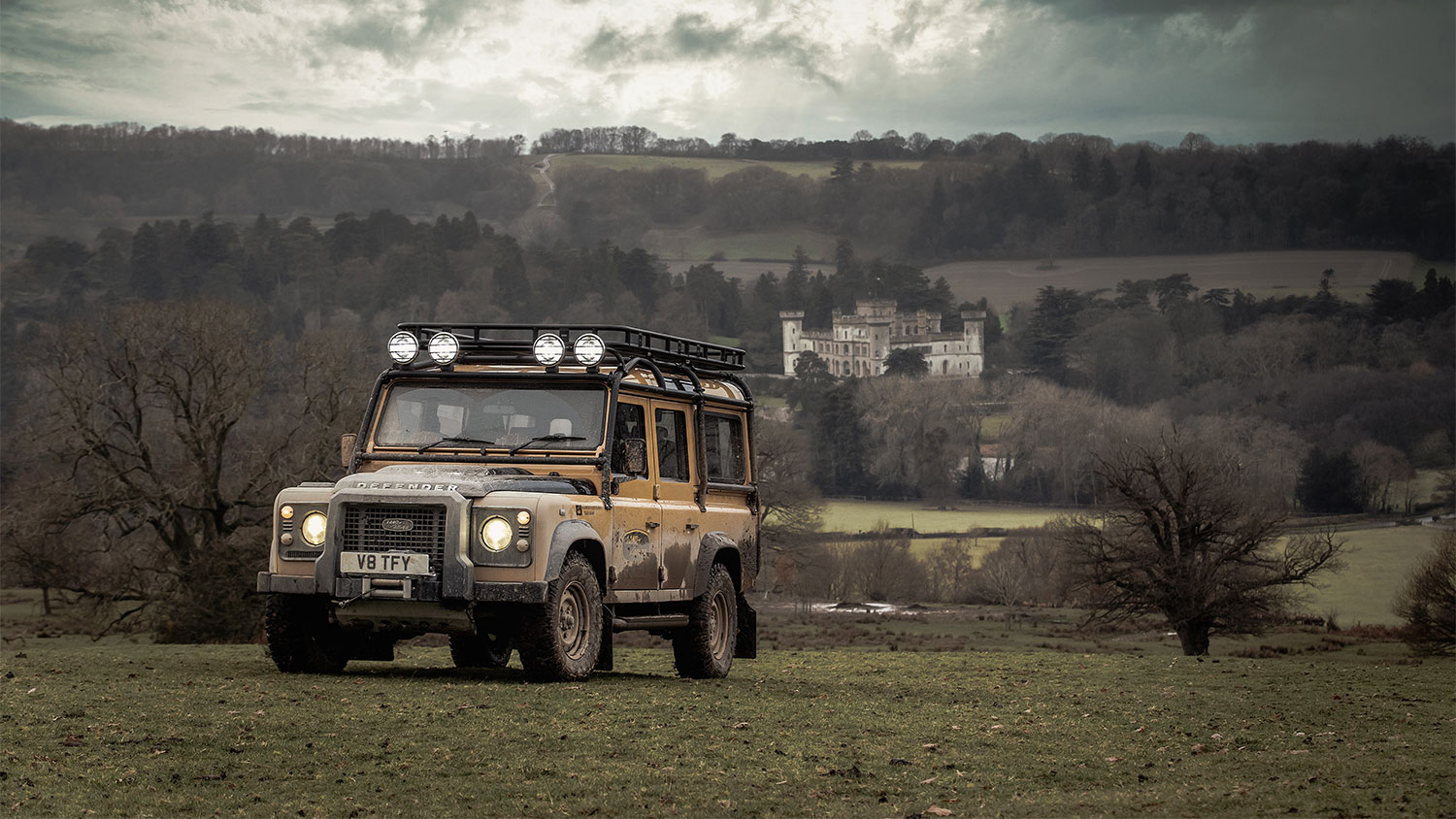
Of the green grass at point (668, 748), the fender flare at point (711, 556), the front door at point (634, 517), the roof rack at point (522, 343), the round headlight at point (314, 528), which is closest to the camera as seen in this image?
the green grass at point (668, 748)

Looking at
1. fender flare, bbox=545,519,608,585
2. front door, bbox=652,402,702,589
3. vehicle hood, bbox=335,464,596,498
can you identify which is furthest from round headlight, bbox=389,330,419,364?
fender flare, bbox=545,519,608,585

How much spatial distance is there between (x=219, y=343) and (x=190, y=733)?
43.9 meters

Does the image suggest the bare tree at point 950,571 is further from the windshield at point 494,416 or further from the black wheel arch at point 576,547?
the black wheel arch at point 576,547

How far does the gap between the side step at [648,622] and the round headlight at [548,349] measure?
8.16 ft

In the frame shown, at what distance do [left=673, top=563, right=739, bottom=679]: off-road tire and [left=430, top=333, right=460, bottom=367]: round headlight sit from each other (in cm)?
352

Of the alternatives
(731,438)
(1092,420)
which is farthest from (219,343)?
(1092,420)

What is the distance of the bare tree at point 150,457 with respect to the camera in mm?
46156

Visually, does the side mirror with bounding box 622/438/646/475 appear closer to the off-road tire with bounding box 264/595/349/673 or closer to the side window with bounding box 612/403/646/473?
the side window with bounding box 612/403/646/473

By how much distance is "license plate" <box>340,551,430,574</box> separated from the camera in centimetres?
1253

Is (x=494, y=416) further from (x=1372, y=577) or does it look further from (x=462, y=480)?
(x=1372, y=577)

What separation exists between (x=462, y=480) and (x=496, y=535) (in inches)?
23.8

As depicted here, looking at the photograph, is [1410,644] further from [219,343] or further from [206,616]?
[219,343]

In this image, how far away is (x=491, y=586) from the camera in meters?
12.5

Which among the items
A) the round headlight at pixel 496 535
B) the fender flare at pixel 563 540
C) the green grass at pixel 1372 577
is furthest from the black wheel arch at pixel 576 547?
the green grass at pixel 1372 577
